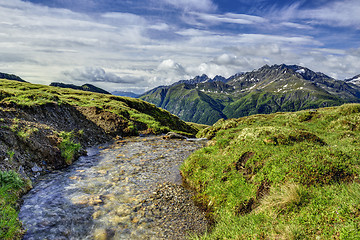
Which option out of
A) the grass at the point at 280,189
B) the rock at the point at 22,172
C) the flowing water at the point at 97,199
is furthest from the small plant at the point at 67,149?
the grass at the point at 280,189

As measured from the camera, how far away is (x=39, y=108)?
76.9ft

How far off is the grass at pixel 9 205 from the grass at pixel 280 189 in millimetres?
7325

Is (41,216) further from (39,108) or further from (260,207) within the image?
(39,108)

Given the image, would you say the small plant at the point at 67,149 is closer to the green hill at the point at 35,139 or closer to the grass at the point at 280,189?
the green hill at the point at 35,139

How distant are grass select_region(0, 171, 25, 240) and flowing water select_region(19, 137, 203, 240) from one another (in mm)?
552

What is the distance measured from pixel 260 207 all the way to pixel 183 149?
17.0 metres

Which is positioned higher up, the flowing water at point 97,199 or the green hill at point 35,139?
the green hill at point 35,139

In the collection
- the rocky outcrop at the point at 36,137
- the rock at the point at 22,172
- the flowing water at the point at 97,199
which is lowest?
the flowing water at the point at 97,199

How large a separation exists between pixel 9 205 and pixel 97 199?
3981 millimetres

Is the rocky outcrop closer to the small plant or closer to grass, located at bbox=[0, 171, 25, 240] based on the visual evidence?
the small plant

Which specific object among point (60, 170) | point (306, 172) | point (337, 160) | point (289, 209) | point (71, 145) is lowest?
point (60, 170)

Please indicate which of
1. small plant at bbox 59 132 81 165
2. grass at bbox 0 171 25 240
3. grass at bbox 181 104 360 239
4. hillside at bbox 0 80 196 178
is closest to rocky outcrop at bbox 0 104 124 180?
hillside at bbox 0 80 196 178

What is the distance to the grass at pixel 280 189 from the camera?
6082mm

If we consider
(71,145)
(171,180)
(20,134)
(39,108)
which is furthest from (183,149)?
(39,108)
